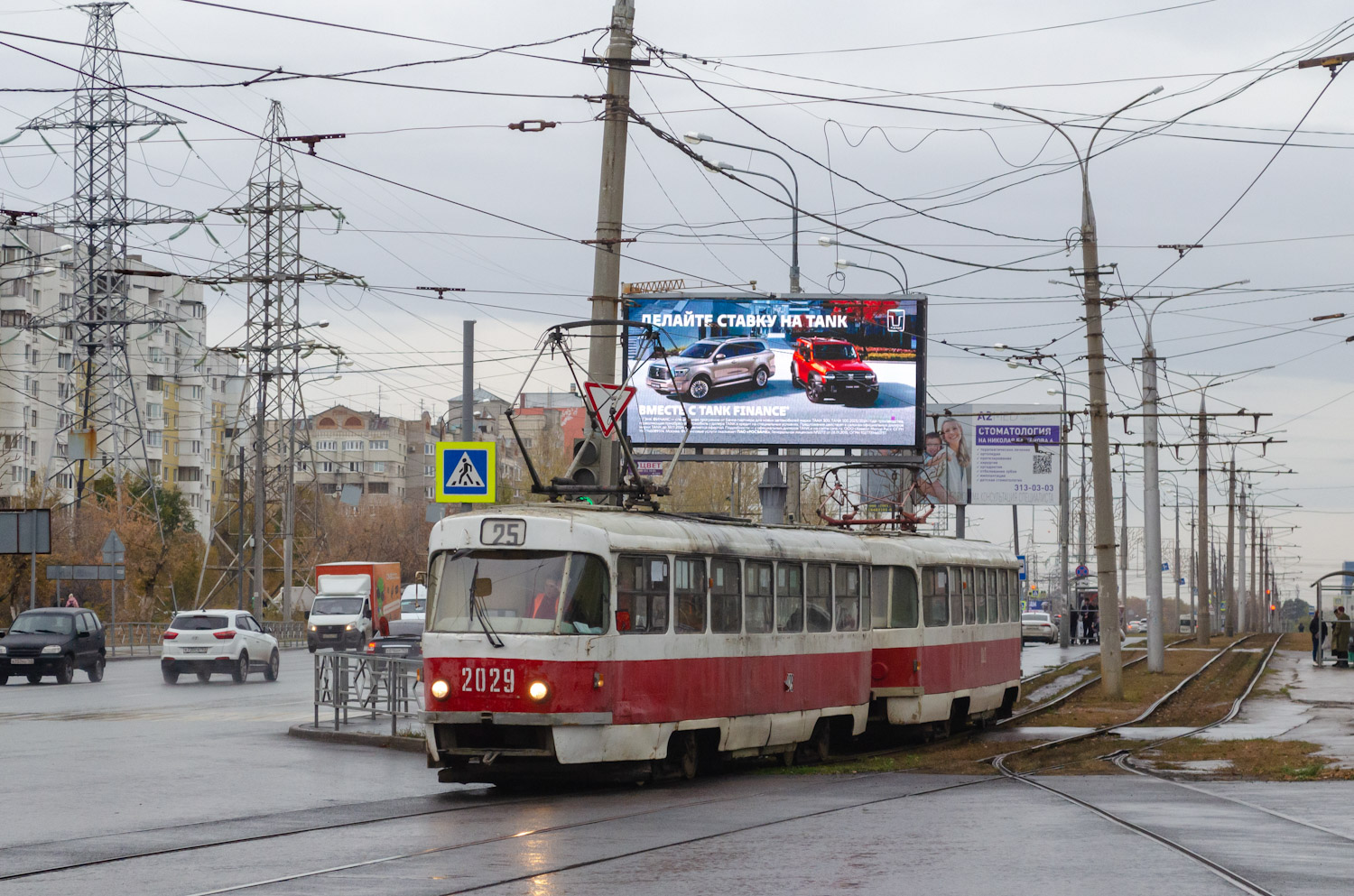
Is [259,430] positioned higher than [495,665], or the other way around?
[259,430]

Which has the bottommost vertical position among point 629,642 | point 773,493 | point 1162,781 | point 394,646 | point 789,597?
point 1162,781

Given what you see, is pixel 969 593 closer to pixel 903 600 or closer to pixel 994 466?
pixel 903 600

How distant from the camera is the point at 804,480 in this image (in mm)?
73938

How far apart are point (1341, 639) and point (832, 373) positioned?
56.9ft

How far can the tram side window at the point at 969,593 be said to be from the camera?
2497cm

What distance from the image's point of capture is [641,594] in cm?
1594

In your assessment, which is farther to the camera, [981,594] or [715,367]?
[715,367]

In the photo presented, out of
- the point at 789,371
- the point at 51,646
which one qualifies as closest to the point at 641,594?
the point at 789,371

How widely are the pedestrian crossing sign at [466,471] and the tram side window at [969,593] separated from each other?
7.73 meters

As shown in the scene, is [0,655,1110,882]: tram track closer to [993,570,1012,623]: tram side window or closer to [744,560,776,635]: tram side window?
[744,560,776,635]: tram side window

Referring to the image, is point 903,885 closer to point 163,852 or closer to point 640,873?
point 640,873

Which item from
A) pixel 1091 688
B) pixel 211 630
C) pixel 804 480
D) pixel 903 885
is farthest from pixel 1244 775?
pixel 804 480

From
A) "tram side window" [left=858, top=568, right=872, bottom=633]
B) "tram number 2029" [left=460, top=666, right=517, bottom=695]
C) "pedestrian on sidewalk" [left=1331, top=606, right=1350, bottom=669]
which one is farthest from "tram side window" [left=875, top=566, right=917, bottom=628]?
"pedestrian on sidewalk" [left=1331, top=606, right=1350, bottom=669]

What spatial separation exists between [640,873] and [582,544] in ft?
18.8
